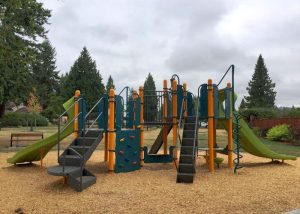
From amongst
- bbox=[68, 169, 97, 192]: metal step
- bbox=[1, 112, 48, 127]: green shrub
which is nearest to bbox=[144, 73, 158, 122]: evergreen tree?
bbox=[68, 169, 97, 192]: metal step

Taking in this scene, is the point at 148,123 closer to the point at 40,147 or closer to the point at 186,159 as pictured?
the point at 186,159

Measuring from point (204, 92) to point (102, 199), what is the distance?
15.9 feet

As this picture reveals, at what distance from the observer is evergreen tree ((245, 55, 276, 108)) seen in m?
75.6

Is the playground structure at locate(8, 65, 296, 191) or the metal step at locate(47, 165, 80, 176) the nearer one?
the metal step at locate(47, 165, 80, 176)

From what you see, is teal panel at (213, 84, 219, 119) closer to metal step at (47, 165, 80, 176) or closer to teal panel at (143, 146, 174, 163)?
teal panel at (143, 146, 174, 163)

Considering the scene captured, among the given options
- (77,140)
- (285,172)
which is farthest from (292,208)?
(77,140)

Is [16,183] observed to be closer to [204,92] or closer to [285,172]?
[204,92]

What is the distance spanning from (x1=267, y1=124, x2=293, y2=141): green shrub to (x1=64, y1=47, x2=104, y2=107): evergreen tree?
48.8m

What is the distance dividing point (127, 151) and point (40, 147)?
2.56 metres

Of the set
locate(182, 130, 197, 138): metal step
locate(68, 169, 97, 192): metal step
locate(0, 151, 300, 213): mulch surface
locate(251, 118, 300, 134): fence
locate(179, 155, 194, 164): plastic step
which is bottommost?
locate(0, 151, 300, 213): mulch surface

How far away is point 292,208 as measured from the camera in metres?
6.36

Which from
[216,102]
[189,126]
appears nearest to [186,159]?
[189,126]

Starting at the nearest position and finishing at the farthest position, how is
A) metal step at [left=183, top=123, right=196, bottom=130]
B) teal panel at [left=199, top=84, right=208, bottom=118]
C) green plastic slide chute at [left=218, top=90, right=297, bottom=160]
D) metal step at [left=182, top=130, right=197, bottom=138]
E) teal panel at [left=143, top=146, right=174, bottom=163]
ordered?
metal step at [left=182, top=130, right=197, bottom=138] < metal step at [left=183, top=123, right=196, bottom=130] < teal panel at [left=199, top=84, right=208, bottom=118] < green plastic slide chute at [left=218, top=90, right=297, bottom=160] < teal panel at [left=143, top=146, right=174, bottom=163]

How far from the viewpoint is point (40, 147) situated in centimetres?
1053
